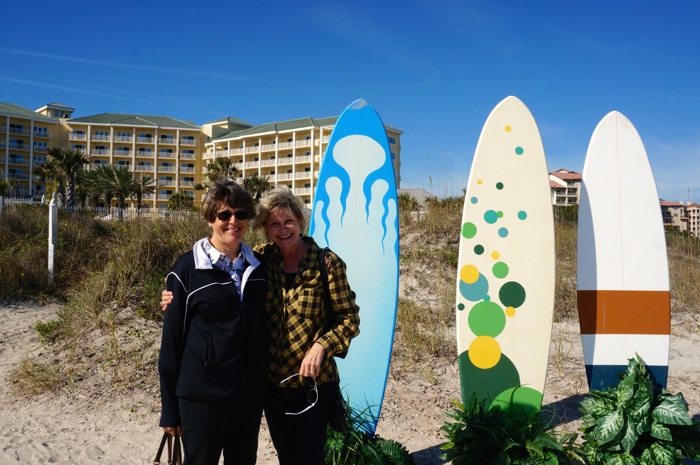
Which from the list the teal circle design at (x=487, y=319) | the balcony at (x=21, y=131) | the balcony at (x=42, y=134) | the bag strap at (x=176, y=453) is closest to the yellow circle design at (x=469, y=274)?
the teal circle design at (x=487, y=319)

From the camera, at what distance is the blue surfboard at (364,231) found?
335 cm

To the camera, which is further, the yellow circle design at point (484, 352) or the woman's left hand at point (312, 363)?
the yellow circle design at point (484, 352)

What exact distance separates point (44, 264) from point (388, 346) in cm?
542

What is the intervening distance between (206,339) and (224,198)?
1.53 ft

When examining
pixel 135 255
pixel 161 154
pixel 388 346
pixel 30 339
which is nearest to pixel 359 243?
pixel 388 346

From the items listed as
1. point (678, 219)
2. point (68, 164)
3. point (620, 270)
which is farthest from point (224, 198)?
point (678, 219)

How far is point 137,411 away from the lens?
3.87 meters

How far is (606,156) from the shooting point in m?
3.35

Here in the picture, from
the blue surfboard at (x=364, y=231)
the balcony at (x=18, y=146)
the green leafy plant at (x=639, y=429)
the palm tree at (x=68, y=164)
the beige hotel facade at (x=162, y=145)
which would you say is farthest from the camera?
the balcony at (x=18, y=146)

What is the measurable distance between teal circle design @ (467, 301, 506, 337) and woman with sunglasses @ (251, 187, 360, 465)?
1559mm

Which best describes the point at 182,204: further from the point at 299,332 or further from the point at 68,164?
the point at 68,164

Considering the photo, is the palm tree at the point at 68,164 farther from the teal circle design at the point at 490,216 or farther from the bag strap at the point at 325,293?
the bag strap at the point at 325,293

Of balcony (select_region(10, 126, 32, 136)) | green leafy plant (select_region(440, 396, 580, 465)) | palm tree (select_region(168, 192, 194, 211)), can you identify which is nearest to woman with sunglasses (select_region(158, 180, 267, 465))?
green leafy plant (select_region(440, 396, 580, 465))

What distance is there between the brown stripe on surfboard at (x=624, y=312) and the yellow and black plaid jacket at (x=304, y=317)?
206 centimetres
